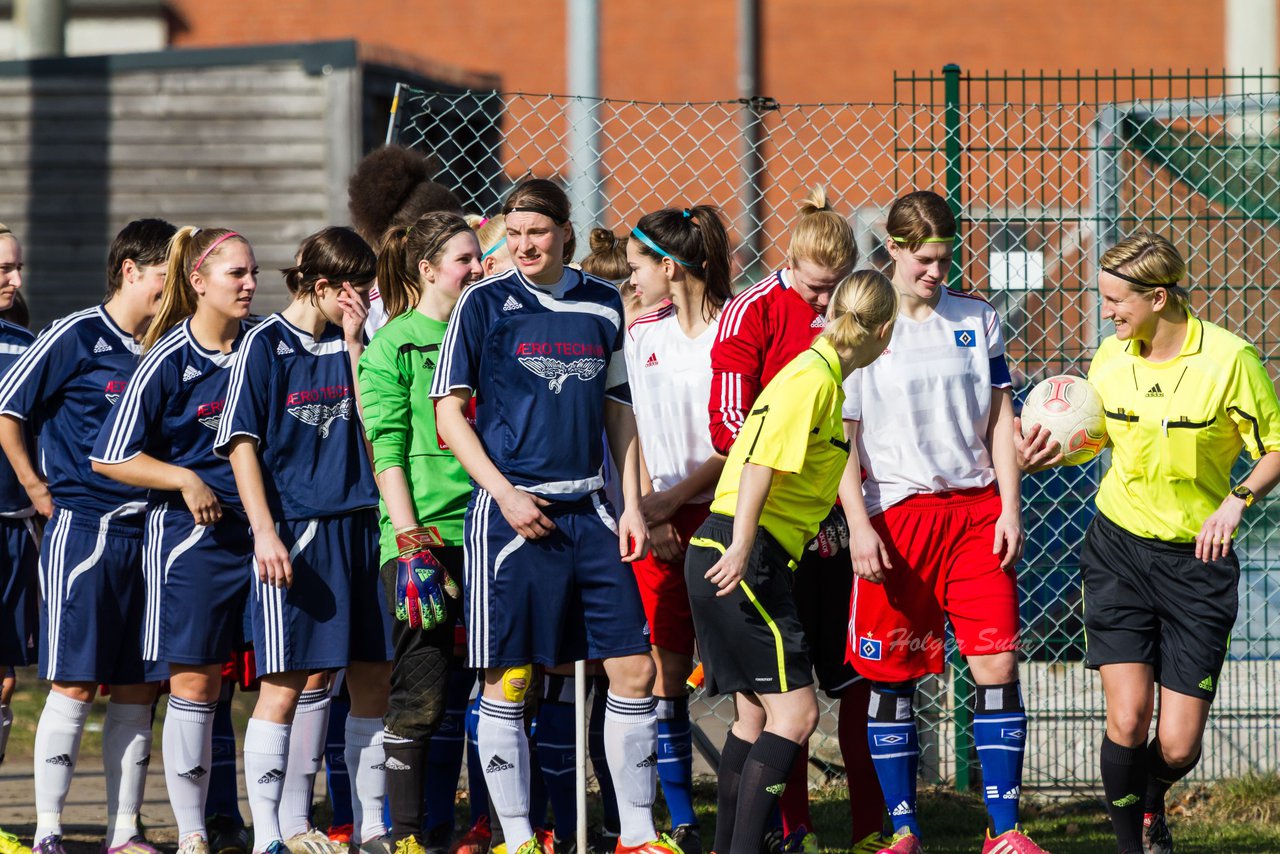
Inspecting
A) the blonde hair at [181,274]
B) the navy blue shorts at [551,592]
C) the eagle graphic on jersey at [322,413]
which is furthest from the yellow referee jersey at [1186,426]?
the blonde hair at [181,274]

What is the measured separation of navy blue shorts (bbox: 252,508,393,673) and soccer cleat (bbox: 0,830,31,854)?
3.58ft

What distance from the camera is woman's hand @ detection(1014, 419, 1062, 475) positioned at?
505 cm

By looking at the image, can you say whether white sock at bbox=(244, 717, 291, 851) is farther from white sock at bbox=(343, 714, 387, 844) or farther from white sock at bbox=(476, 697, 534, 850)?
white sock at bbox=(476, 697, 534, 850)

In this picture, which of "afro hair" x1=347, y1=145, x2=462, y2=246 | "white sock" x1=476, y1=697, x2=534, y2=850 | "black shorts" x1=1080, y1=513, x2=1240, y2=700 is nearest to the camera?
"white sock" x1=476, y1=697, x2=534, y2=850

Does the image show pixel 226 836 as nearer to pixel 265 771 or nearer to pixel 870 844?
pixel 265 771

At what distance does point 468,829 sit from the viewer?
19.3 ft

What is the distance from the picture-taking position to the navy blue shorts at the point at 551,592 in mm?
4758

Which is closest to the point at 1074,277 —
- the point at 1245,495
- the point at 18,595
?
the point at 1245,495

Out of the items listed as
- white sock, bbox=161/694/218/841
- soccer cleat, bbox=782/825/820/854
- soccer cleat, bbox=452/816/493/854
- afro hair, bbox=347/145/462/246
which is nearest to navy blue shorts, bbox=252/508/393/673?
white sock, bbox=161/694/218/841

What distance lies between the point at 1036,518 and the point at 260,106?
256 inches

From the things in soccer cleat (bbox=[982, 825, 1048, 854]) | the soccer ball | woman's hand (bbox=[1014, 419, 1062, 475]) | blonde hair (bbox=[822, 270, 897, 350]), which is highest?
blonde hair (bbox=[822, 270, 897, 350])

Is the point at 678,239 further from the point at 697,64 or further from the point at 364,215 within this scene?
the point at 697,64

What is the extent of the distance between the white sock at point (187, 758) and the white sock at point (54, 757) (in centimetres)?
36

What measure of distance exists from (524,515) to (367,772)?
1121mm
